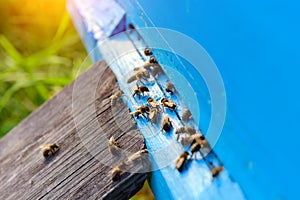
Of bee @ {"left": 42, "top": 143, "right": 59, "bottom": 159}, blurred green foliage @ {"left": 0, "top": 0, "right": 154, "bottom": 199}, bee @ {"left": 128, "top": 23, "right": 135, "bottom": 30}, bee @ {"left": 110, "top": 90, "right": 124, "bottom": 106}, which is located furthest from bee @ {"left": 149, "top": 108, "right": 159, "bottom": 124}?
blurred green foliage @ {"left": 0, "top": 0, "right": 154, "bottom": 199}

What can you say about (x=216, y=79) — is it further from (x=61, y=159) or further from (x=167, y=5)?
(x=61, y=159)

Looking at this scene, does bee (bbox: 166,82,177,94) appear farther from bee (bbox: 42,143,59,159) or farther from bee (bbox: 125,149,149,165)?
bee (bbox: 42,143,59,159)

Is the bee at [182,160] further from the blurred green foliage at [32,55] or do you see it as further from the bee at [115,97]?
the blurred green foliage at [32,55]

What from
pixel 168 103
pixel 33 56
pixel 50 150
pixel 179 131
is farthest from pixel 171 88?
pixel 33 56

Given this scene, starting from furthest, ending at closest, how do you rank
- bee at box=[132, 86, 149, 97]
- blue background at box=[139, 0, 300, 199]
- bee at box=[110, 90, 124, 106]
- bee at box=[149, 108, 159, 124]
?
bee at box=[110, 90, 124, 106], bee at box=[132, 86, 149, 97], bee at box=[149, 108, 159, 124], blue background at box=[139, 0, 300, 199]

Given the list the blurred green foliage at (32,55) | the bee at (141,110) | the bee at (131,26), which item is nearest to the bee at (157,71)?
the bee at (141,110)
